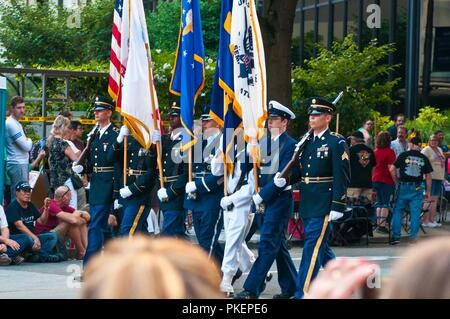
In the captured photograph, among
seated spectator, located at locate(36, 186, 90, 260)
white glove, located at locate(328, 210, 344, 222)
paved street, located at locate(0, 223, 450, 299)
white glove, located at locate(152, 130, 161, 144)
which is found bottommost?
paved street, located at locate(0, 223, 450, 299)

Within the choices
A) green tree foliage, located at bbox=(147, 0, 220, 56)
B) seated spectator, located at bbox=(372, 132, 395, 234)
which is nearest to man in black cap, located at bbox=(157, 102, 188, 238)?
seated spectator, located at bbox=(372, 132, 395, 234)

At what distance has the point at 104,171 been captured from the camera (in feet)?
40.1

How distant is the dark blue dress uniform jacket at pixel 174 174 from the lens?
11852 mm

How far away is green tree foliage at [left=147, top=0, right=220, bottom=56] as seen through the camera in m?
32.7

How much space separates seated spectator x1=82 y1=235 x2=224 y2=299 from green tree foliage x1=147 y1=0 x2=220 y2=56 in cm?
2971

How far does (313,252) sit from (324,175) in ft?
2.38

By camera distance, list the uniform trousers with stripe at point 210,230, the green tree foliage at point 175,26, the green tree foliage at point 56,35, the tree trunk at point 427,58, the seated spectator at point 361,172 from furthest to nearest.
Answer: the green tree foliage at point 56,35 < the green tree foliage at point 175,26 < the tree trunk at point 427,58 < the seated spectator at point 361,172 < the uniform trousers with stripe at point 210,230

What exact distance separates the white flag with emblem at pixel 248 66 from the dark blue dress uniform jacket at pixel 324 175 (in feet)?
3.69

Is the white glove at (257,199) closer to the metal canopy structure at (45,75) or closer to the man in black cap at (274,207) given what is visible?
the man in black cap at (274,207)

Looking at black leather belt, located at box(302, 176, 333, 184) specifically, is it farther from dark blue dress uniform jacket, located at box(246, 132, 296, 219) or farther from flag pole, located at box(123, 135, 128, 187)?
flag pole, located at box(123, 135, 128, 187)

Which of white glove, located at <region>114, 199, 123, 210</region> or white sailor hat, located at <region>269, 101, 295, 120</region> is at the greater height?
white sailor hat, located at <region>269, 101, 295, 120</region>

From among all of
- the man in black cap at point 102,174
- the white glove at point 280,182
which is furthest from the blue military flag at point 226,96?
the man in black cap at point 102,174

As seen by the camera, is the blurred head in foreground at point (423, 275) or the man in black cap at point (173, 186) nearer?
the blurred head in foreground at point (423, 275)

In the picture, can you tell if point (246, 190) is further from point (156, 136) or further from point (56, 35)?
point (56, 35)
